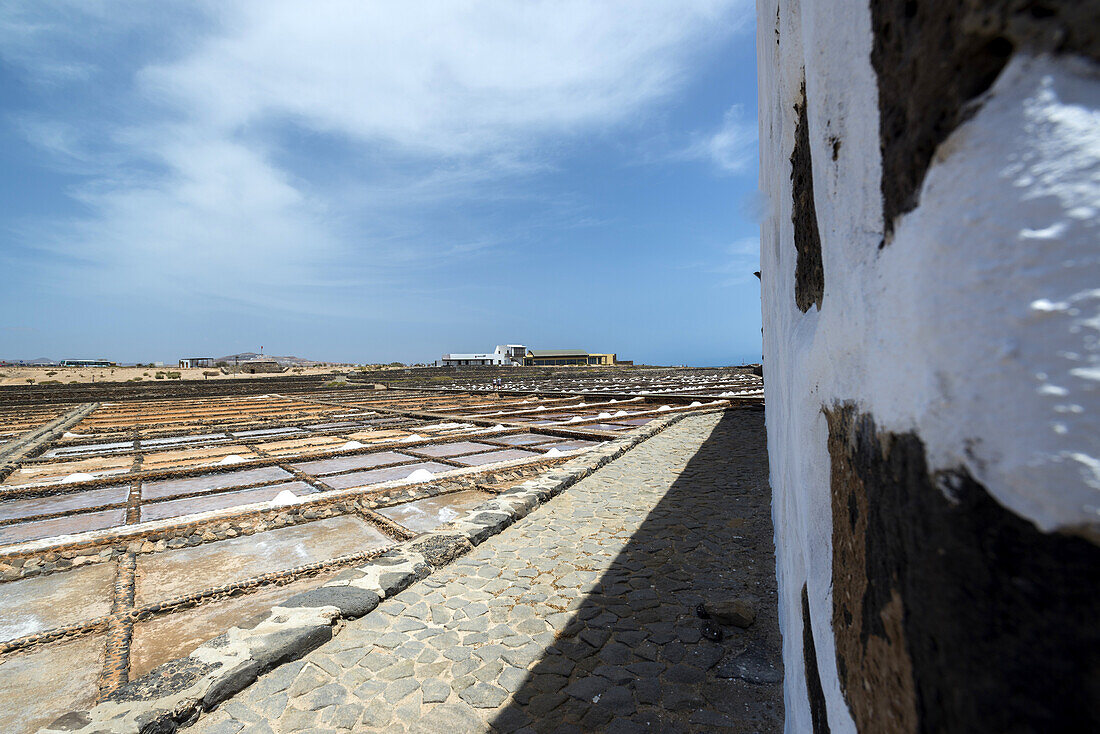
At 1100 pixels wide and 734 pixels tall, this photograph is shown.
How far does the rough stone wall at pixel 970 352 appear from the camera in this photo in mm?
352

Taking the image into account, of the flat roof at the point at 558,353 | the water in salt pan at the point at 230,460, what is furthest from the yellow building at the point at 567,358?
the water in salt pan at the point at 230,460

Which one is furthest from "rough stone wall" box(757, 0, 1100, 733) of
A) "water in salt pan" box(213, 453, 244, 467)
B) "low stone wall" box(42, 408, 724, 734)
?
"water in salt pan" box(213, 453, 244, 467)

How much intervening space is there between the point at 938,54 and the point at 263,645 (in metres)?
3.01

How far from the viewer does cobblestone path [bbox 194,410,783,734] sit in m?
2.13

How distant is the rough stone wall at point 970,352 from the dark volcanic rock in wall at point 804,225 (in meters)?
0.23

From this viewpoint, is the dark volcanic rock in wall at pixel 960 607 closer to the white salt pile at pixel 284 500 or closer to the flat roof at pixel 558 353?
the white salt pile at pixel 284 500

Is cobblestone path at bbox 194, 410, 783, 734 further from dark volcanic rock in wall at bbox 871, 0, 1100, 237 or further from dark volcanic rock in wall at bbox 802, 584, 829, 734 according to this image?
dark volcanic rock in wall at bbox 871, 0, 1100, 237

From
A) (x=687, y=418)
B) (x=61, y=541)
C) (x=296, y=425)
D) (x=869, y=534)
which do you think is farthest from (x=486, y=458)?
(x=869, y=534)

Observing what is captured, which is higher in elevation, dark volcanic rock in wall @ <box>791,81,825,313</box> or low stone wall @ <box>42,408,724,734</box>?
dark volcanic rock in wall @ <box>791,81,825,313</box>

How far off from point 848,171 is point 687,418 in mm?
10932

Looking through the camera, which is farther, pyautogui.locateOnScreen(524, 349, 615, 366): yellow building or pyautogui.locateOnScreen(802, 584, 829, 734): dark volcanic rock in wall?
pyautogui.locateOnScreen(524, 349, 615, 366): yellow building

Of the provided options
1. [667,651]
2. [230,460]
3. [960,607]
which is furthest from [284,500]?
[960,607]

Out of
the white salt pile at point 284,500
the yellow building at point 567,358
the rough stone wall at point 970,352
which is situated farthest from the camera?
the yellow building at point 567,358

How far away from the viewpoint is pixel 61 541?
12.8 ft
